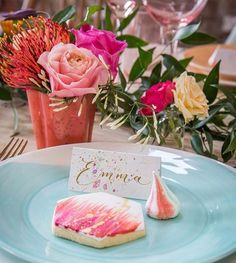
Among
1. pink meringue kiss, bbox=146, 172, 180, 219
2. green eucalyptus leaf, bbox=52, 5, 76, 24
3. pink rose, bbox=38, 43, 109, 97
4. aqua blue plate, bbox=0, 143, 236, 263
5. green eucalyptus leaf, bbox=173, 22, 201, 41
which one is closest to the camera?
aqua blue plate, bbox=0, 143, 236, 263

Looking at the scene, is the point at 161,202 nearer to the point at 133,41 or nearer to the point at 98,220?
the point at 98,220

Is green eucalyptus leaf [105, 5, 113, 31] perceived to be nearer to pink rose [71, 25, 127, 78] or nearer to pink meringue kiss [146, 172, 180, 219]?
pink rose [71, 25, 127, 78]

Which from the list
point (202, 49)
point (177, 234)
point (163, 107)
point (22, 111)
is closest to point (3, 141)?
point (22, 111)

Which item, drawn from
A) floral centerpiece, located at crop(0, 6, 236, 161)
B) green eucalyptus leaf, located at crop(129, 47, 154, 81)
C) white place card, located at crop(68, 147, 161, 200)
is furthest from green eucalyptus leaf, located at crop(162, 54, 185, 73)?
white place card, located at crop(68, 147, 161, 200)

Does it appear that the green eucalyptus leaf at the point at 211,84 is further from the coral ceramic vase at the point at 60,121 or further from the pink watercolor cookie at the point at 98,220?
the pink watercolor cookie at the point at 98,220

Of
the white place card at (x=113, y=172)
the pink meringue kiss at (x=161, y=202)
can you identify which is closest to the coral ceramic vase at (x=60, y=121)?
the white place card at (x=113, y=172)

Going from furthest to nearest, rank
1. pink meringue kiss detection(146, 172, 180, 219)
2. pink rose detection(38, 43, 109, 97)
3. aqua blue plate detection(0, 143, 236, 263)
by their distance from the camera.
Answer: pink rose detection(38, 43, 109, 97) < pink meringue kiss detection(146, 172, 180, 219) < aqua blue plate detection(0, 143, 236, 263)

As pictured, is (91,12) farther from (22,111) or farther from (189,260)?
(189,260)
